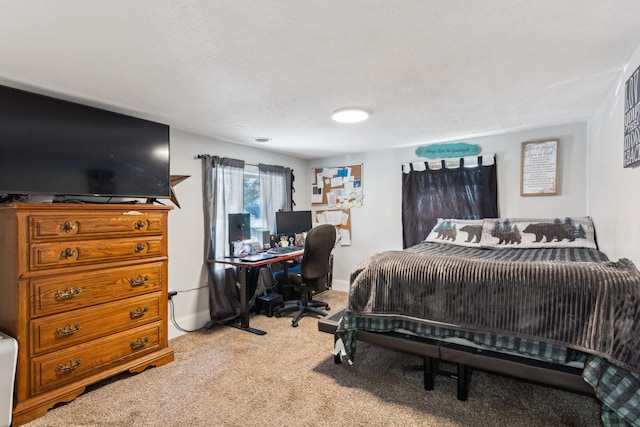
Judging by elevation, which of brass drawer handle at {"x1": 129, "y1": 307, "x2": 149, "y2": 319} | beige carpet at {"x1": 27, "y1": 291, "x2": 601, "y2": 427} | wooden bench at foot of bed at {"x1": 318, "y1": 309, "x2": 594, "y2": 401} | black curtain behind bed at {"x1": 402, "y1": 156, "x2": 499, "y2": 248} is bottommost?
beige carpet at {"x1": 27, "y1": 291, "x2": 601, "y2": 427}

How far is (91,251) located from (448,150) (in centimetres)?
369

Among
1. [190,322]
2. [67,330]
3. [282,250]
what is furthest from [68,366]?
[282,250]

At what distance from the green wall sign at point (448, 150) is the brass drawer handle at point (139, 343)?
3542 mm

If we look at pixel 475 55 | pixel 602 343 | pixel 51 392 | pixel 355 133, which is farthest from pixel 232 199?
pixel 602 343

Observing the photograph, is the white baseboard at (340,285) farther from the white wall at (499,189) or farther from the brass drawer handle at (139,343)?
the brass drawer handle at (139,343)

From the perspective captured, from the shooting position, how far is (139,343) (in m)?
2.37

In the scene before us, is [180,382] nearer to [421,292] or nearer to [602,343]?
[421,292]

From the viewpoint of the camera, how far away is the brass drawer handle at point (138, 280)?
2348 mm

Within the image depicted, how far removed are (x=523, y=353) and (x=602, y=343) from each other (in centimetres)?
35

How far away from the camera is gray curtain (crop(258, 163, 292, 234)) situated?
13.6 feet

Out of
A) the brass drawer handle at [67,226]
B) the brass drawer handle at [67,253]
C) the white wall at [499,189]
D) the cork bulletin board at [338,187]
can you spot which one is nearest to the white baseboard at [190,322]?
the brass drawer handle at [67,253]

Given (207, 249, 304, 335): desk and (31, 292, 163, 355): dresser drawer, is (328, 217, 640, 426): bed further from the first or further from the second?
(31, 292, 163, 355): dresser drawer

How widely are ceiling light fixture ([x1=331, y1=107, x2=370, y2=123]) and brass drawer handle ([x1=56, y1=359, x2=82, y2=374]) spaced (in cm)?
257

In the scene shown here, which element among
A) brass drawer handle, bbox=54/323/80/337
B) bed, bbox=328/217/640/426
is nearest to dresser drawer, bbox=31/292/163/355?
brass drawer handle, bbox=54/323/80/337
